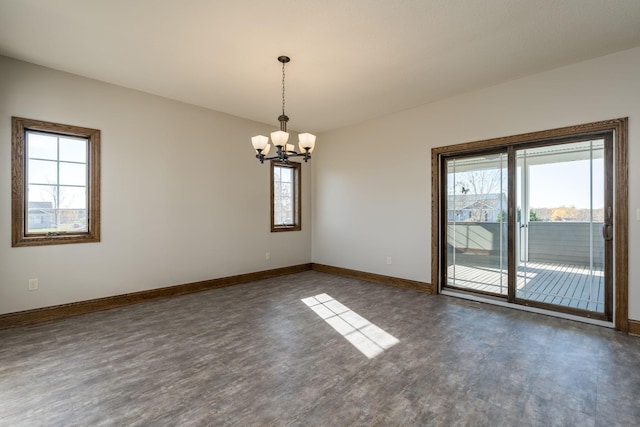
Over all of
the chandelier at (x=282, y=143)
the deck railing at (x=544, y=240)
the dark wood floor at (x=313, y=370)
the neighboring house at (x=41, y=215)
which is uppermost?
the chandelier at (x=282, y=143)

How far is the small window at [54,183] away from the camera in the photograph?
3232 millimetres

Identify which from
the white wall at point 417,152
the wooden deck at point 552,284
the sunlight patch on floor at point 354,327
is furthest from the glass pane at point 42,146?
the wooden deck at point 552,284

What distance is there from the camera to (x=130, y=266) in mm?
3971

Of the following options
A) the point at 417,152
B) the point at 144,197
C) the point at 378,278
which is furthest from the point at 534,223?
the point at 144,197

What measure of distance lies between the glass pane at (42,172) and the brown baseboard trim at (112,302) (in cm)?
145

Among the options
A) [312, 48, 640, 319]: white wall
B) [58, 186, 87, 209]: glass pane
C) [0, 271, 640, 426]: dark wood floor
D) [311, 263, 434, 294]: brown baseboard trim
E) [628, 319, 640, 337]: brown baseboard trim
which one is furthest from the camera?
[311, 263, 434, 294]: brown baseboard trim

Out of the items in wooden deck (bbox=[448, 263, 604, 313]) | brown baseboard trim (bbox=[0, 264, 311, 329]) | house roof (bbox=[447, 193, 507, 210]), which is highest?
house roof (bbox=[447, 193, 507, 210])

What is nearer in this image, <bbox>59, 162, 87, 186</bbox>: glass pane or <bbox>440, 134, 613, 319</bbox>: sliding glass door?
<bbox>440, 134, 613, 319</bbox>: sliding glass door

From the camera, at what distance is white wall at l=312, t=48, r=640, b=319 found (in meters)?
3.06

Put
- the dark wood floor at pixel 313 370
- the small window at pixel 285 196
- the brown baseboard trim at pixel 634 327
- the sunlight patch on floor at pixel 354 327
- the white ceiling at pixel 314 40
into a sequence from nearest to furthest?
the dark wood floor at pixel 313 370 → the white ceiling at pixel 314 40 → the sunlight patch on floor at pixel 354 327 → the brown baseboard trim at pixel 634 327 → the small window at pixel 285 196

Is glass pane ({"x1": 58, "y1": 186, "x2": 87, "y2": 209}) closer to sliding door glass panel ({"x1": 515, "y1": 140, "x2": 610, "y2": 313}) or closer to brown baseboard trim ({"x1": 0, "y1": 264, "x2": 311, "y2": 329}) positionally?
brown baseboard trim ({"x1": 0, "y1": 264, "x2": 311, "y2": 329})

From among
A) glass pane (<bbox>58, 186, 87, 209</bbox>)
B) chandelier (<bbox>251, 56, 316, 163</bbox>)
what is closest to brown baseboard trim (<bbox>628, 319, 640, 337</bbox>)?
chandelier (<bbox>251, 56, 316, 163</bbox>)

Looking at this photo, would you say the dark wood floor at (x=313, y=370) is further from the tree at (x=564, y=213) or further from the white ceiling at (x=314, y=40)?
the white ceiling at (x=314, y=40)

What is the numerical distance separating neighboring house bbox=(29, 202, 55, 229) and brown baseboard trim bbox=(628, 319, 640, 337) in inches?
250
